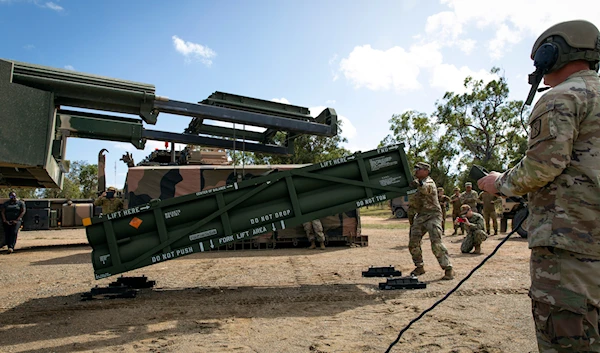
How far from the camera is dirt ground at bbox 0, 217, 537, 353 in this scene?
4047mm

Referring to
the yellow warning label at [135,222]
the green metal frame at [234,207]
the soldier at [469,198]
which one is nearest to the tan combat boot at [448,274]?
the green metal frame at [234,207]

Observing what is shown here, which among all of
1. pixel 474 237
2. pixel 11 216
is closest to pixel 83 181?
pixel 11 216

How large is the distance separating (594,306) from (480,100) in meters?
40.3

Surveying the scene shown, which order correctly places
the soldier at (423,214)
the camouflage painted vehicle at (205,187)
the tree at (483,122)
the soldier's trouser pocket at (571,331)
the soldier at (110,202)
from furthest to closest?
the tree at (483,122) < the soldier at (110,202) < the camouflage painted vehicle at (205,187) < the soldier at (423,214) < the soldier's trouser pocket at (571,331)

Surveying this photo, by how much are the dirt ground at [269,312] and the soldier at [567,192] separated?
1954mm

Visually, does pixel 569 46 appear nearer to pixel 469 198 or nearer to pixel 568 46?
pixel 568 46

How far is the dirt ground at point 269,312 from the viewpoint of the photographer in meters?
4.05

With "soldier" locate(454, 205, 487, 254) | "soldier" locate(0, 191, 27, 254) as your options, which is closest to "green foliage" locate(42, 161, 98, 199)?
"soldier" locate(0, 191, 27, 254)

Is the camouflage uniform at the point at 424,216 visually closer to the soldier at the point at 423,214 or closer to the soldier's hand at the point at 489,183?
the soldier at the point at 423,214

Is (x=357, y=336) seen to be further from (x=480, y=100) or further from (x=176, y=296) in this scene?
(x=480, y=100)

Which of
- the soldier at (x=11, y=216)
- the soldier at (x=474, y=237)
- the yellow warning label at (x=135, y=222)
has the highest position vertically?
the soldier at (x=11, y=216)

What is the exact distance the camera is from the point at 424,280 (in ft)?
22.7

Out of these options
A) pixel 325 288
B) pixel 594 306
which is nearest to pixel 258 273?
pixel 325 288

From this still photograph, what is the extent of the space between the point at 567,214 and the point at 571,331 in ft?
1.86
